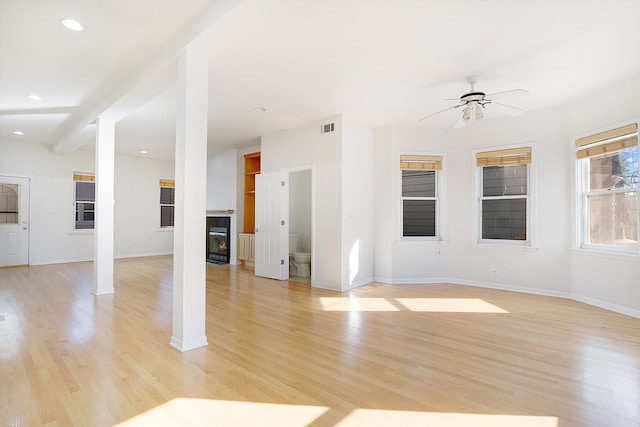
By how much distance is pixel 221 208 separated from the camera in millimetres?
8125

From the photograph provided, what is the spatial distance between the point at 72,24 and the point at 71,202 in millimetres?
6653

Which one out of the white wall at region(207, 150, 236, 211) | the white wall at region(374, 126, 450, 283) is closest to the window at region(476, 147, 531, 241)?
the white wall at region(374, 126, 450, 283)

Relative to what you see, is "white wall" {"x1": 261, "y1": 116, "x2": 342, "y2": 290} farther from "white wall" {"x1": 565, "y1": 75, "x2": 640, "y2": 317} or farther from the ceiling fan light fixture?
"white wall" {"x1": 565, "y1": 75, "x2": 640, "y2": 317}

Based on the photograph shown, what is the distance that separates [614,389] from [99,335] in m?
4.29

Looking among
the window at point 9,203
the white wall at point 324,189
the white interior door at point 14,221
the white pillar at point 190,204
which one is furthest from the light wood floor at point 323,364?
the window at point 9,203

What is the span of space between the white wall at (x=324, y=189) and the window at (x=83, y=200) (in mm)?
5817

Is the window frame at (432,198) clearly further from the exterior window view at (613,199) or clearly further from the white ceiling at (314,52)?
the exterior window view at (613,199)

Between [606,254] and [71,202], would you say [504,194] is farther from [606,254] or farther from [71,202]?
[71,202]

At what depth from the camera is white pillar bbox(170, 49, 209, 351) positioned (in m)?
2.82

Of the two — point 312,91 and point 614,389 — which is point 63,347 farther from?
point 614,389

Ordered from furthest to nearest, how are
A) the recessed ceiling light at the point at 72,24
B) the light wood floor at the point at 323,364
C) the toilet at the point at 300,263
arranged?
the toilet at the point at 300,263 → the recessed ceiling light at the point at 72,24 → the light wood floor at the point at 323,364

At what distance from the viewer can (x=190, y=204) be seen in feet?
9.33

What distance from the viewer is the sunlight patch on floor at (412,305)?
Result: 13.7ft

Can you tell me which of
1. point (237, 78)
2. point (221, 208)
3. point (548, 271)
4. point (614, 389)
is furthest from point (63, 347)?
point (548, 271)
